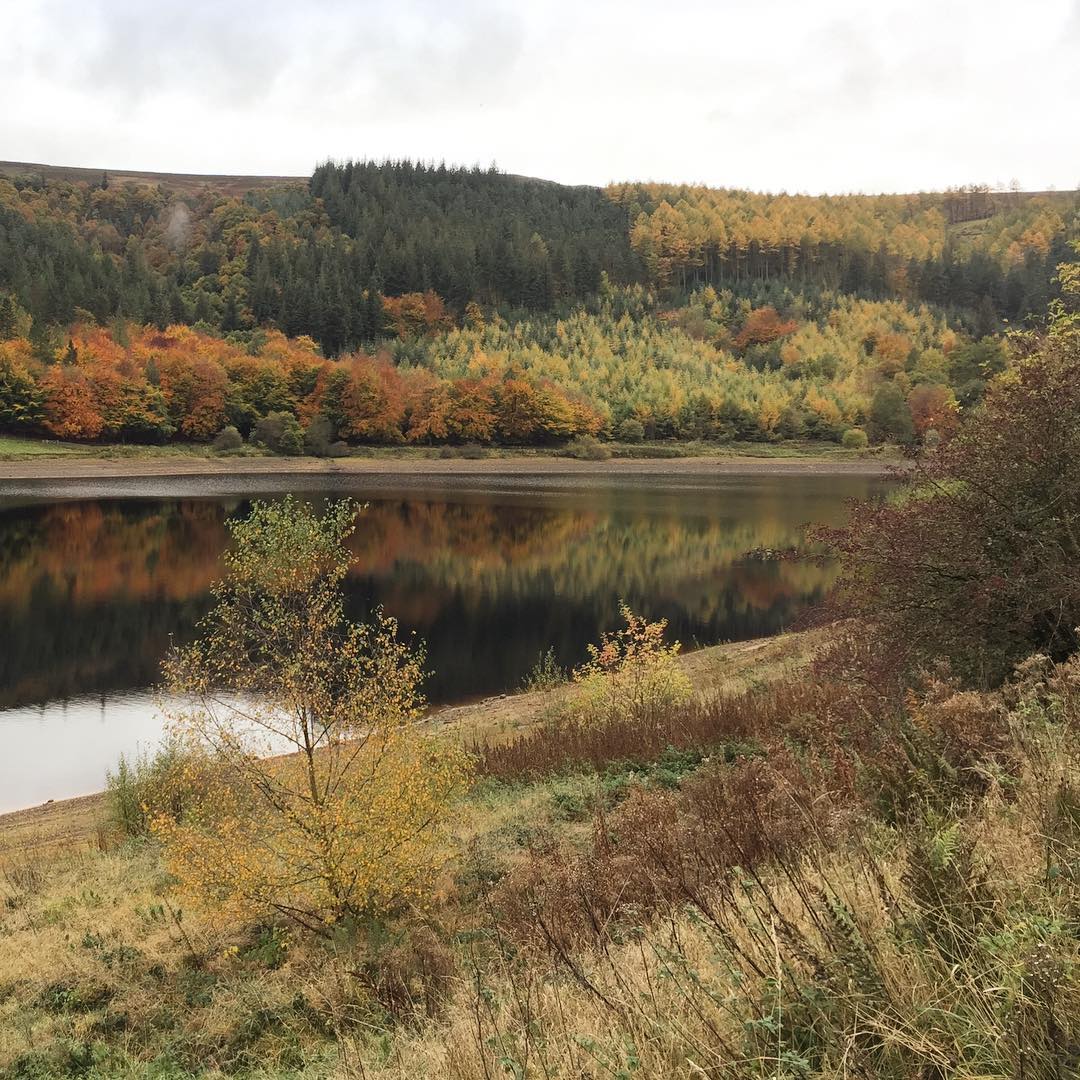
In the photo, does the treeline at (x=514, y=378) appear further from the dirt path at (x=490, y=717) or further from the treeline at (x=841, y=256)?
the dirt path at (x=490, y=717)

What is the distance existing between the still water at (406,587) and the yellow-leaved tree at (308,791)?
6.49 metres

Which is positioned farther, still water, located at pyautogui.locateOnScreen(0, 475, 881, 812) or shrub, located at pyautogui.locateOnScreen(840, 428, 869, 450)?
shrub, located at pyautogui.locateOnScreen(840, 428, 869, 450)

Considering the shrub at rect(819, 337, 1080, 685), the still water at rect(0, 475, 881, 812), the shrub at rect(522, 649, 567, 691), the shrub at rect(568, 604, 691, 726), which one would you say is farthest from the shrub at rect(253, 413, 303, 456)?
the shrub at rect(819, 337, 1080, 685)

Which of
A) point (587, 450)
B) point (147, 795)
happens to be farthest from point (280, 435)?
point (147, 795)

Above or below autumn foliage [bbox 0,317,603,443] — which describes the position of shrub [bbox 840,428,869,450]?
below

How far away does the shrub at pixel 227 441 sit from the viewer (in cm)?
9075

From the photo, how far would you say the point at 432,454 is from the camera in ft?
324

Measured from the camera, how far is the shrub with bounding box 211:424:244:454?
9075cm

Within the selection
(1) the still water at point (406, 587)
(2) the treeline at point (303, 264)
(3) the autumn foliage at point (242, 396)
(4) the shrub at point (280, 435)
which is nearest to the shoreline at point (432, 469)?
(4) the shrub at point (280, 435)

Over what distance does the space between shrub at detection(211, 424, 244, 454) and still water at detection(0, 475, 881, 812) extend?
27.2 m

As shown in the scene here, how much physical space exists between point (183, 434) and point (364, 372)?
2135cm

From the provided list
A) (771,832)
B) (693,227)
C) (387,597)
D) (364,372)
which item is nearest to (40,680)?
(387,597)

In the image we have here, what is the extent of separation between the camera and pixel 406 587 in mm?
36125

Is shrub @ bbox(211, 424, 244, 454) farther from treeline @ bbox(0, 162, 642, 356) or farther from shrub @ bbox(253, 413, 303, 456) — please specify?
treeline @ bbox(0, 162, 642, 356)
